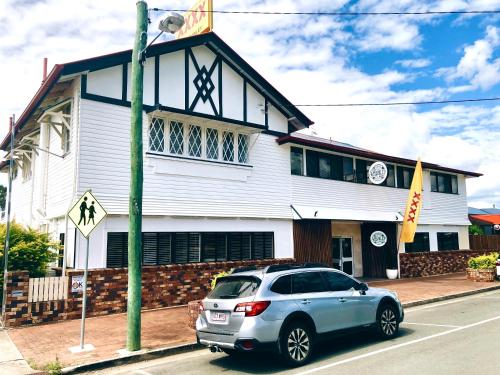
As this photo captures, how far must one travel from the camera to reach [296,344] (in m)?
7.14

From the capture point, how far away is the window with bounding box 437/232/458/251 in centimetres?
2373

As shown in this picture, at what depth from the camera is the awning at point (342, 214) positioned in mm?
16797

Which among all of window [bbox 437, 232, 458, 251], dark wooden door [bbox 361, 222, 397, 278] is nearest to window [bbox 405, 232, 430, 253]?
dark wooden door [bbox 361, 222, 397, 278]

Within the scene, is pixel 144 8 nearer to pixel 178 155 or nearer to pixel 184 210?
pixel 178 155

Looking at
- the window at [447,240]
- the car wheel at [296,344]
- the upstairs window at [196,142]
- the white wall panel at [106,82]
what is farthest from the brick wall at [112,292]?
the window at [447,240]

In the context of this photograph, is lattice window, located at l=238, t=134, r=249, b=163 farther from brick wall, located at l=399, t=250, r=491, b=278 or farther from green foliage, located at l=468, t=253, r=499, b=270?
green foliage, located at l=468, t=253, r=499, b=270

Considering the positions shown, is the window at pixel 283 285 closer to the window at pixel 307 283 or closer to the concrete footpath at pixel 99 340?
the window at pixel 307 283

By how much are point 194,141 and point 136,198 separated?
5.99 meters

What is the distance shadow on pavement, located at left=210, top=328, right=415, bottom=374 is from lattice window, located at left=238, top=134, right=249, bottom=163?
8067mm

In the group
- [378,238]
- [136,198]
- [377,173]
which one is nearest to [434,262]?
[378,238]

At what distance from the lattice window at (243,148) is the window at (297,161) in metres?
2.34

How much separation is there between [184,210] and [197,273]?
78.0 inches

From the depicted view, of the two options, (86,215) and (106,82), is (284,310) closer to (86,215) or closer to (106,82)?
(86,215)

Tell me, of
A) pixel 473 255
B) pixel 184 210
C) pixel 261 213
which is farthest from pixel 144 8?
pixel 473 255
